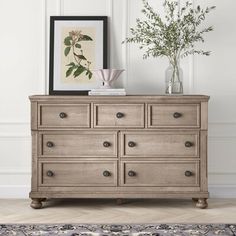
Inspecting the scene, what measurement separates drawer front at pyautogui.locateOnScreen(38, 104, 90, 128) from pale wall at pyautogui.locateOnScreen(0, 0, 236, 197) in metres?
0.53

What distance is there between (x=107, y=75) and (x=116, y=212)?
112 centimetres

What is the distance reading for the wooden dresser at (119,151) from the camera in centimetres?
400

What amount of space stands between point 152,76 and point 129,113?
644 millimetres

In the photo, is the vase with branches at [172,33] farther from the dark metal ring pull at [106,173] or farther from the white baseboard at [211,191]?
the white baseboard at [211,191]

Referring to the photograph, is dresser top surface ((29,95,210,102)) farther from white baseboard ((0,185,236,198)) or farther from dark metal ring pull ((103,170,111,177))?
white baseboard ((0,185,236,198))

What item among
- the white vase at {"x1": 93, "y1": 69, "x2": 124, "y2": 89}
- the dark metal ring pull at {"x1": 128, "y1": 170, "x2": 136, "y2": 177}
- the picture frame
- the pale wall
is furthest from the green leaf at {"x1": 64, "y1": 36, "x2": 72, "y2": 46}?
the dark metal ring pull at {"x1": 128, "y1": 170, "x2": 136, "y2": 177}

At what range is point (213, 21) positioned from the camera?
4473 mm

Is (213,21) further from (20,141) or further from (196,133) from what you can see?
(20,141)

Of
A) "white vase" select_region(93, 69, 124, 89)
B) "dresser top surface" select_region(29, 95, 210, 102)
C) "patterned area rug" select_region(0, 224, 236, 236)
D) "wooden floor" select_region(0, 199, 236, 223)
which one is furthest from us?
"white vase" select_region(93, 69, 124, 89)

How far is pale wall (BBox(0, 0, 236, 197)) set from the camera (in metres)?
4.49

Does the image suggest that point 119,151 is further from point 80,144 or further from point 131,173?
point 80,144

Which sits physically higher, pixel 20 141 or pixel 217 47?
pixel 217 47

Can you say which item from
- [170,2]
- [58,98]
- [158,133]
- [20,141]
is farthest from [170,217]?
[170,2]

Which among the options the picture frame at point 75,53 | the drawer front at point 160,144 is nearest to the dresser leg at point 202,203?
the drawer front at point 160,144
